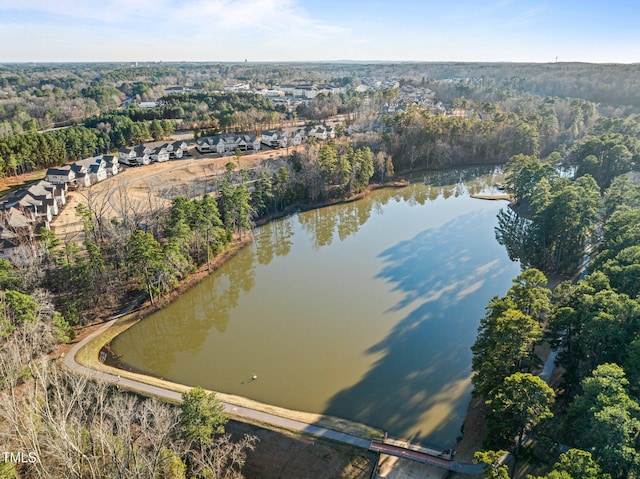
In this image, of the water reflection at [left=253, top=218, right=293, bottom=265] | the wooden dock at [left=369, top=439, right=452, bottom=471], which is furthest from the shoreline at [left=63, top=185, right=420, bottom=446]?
the water reflection at [left=253, top=218, right=293, bottom=265]

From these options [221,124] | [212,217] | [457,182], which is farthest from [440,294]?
[221,124]

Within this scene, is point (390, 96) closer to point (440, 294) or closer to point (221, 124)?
point (221, 124)

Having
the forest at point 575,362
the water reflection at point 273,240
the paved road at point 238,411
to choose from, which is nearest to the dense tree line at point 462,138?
the water reflection at point 273,240

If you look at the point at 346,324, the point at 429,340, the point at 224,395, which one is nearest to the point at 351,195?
the point at 346,324

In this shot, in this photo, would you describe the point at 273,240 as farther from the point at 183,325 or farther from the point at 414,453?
the point at 414,453

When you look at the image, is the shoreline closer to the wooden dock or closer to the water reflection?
the wooden dock

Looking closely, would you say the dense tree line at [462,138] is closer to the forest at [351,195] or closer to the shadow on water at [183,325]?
the forest at [351,195]
